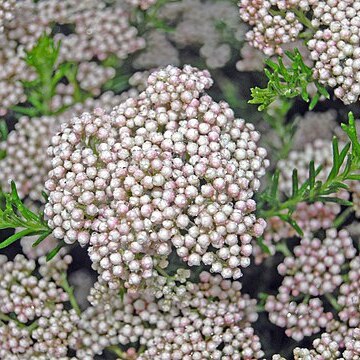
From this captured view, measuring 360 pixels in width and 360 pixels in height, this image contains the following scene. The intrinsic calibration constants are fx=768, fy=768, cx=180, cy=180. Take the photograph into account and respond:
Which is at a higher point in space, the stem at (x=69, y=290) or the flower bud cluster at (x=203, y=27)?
the flower bud cluster at (x=203, y=27)

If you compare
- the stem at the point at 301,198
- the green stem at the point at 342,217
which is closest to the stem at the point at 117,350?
the stem at the point at 301,198

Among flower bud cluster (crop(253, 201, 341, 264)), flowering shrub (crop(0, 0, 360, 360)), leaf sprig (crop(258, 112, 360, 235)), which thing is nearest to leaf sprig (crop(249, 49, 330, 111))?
flowering shrub (crop(0, 0, 360, 360))

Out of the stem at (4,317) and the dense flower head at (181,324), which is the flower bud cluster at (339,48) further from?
the stem at (4,317)

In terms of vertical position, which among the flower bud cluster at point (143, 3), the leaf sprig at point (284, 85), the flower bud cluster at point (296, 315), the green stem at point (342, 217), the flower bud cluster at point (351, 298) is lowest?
the flower bud cluster at point (296, 315)

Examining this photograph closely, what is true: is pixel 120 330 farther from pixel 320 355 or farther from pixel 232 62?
pixel 232 62

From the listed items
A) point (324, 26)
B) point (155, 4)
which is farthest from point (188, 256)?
point (155, 4)

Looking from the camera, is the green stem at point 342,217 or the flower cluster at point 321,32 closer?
the flower cluster at point 321,32

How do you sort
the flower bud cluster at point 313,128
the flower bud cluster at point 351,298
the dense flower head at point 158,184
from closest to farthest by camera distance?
1. the dense flower head at point 158,184
2. the flower bud cluster at point 351,298
3. the flower bud cluster at point 313,128

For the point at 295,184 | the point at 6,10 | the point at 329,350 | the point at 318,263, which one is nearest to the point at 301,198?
the point at 295,184

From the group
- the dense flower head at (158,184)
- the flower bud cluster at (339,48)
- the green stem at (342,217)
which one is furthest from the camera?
the green stem at (342,217)

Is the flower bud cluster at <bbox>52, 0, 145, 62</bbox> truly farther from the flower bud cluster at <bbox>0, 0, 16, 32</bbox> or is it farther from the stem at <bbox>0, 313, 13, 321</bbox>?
the stem at <bbox>0, 313, 13, 321</bbox>
